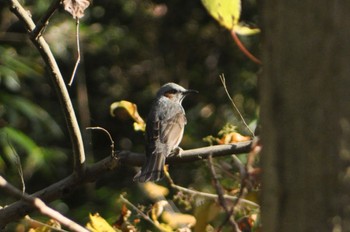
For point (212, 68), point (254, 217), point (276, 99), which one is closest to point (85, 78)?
point (212, 68)

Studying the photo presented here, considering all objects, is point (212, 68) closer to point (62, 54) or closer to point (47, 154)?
point (62, 54)

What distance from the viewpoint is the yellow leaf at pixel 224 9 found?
1.76 meters

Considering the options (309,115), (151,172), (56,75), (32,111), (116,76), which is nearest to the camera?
(309,115)

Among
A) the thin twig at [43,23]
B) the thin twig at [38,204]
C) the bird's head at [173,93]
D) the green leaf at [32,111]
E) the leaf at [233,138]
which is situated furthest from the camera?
the green leaf at [32,111]

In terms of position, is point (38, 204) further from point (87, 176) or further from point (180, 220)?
point (87, 176)

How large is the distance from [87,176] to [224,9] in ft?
4.06

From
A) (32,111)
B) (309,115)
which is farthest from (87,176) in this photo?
(32,111)

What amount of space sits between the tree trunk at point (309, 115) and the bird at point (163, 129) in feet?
9.69

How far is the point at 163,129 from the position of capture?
211 inches

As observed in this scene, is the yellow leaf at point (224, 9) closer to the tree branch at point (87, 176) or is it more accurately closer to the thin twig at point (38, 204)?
the thin twig at point (38, 204)

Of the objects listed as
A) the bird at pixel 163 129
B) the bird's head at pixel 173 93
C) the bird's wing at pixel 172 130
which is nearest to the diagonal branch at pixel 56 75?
the bird at pixel 163 129

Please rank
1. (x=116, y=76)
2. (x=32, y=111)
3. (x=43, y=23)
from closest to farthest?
(x=43, y=23), (x=32, y=111), (x=116, y=76)

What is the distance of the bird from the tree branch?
3.99ft

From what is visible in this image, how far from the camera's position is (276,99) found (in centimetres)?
119
